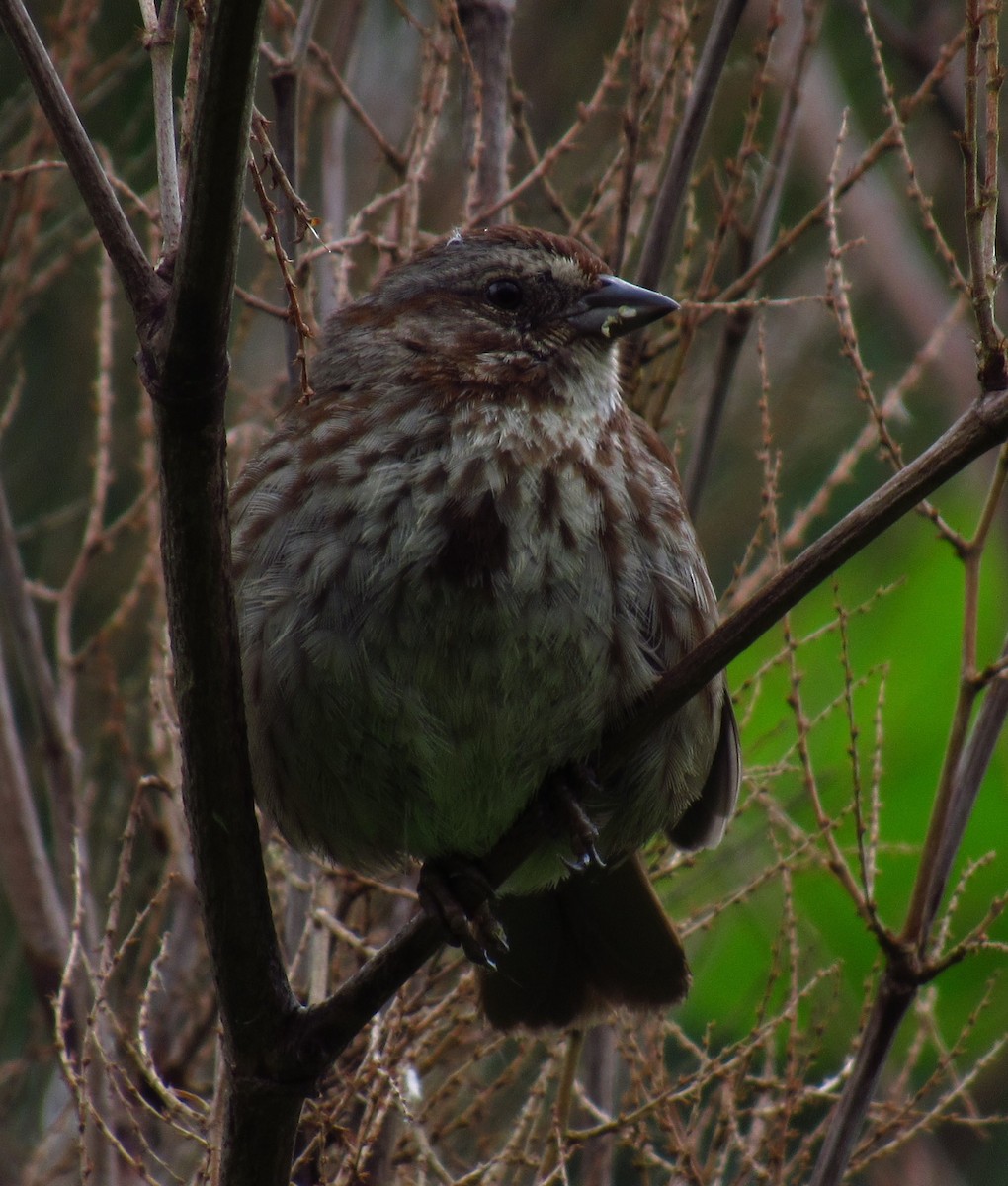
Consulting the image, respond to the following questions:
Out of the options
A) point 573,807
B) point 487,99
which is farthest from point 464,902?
point 487,99

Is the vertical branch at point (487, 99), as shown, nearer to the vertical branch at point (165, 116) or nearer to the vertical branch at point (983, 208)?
the vertical branch at point (165, 116)

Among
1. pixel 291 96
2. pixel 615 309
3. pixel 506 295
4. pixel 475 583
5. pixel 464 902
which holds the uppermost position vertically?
pixel 291 96

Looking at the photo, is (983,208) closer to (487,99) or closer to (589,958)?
(589,958)

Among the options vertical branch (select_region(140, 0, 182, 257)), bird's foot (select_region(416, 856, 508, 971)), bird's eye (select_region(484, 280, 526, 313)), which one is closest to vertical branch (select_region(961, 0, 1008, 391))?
vertical branch (select_region(140, 0, 182, 257))

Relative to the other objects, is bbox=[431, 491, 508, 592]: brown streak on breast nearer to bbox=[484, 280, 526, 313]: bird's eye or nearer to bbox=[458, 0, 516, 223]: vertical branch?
bbox=[484, 280, 526, 313]: bird's eye

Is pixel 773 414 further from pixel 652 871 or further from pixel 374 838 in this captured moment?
pixel 374 838

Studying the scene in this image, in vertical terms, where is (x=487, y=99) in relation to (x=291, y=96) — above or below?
below

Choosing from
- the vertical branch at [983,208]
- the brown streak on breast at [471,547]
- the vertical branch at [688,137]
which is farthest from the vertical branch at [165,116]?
the vertical branch at [688,137]

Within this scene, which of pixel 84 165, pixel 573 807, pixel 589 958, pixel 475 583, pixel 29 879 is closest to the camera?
pixel 84 165
